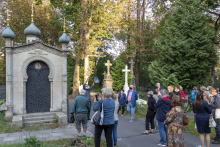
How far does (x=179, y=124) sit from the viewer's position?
446cm

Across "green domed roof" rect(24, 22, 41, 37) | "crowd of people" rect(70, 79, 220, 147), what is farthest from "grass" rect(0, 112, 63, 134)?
"green domed roof" rect(24, 22, 41, 37)

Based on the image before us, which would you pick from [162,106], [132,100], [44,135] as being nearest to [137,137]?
[162,106]

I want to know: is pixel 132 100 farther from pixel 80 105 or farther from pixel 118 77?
pixel 118 77

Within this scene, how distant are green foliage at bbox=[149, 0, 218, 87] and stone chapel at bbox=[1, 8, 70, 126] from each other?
26.7 feet

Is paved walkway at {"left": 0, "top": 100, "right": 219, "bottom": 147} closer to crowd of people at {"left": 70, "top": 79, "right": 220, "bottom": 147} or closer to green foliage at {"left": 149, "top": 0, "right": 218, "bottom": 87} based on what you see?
crowd of people at {"left": 70, "top": 79, "right": 220, "bottom": 147}

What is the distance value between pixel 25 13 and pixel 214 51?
20666 mm

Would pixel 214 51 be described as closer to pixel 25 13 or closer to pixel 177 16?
pixel 177 16

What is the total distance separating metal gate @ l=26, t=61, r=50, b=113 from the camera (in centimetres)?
875

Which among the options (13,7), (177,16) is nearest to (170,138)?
(177,16)

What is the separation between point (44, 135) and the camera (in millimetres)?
6762

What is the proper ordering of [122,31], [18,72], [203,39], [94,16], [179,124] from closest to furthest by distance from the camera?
[179,124]
[18,72]
[203,39]
[94,16]
[122,31]

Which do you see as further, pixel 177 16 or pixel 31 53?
pixel 177 16

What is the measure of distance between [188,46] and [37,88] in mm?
11291

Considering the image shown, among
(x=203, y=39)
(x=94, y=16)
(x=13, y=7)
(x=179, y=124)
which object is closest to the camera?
(x=179, y=124)
